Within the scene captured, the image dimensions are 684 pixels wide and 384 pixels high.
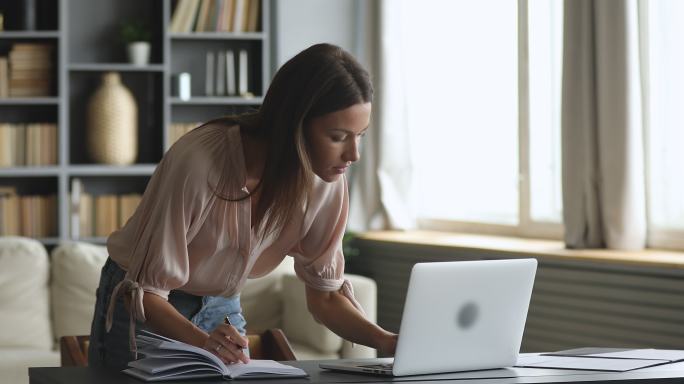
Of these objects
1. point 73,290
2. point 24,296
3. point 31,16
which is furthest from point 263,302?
point 31,16

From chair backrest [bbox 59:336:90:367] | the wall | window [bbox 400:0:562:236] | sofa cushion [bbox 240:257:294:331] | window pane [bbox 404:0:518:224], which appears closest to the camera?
chair backrest [bbox 59:336:90:367]

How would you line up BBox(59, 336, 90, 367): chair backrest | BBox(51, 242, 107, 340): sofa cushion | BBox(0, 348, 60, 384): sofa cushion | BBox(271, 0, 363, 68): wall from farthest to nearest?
BBox(271, 0, 363, 68): wall
BBox(51, 242, 107, 340): sofa cushion
BBox(0, 348, 60, 384): sofa cushion
BBox(59, 336, 90, 367): chair backrest

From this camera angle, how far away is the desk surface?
176 cm

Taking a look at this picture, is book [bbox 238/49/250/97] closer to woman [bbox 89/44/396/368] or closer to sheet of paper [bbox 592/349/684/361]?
woman [bbox 89/44/396/368]

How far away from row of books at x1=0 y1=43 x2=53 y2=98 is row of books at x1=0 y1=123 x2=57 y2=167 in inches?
6.3

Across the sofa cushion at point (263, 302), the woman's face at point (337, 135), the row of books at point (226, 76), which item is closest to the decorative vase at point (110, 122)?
the row of books at point (226, 76)

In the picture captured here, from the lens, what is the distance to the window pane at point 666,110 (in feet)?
12.6

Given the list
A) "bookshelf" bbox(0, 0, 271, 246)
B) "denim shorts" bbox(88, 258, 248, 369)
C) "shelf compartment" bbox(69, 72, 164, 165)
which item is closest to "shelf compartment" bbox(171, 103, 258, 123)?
"bookshelf" bbox(0, 0, 271, 246)

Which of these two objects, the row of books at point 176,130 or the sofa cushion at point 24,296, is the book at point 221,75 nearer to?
the row of books at point 176,130

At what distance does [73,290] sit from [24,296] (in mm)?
187

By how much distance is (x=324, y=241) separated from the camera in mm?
2174

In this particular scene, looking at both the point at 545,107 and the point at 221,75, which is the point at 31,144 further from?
the point at 545,107

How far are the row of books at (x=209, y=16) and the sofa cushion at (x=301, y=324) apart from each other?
5.02 feet

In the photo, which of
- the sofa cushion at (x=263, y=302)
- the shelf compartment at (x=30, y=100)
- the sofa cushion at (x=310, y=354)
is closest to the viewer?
the sofa cushion at (x=310, y=354)
